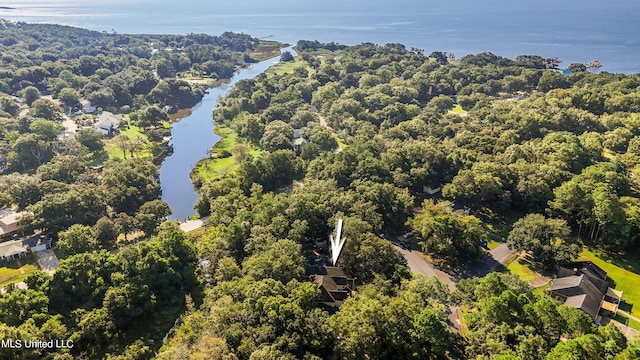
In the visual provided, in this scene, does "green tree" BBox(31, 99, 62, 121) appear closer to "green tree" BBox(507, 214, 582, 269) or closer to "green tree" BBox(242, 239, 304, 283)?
"green tree" BBox(242, 239, 304, 283)

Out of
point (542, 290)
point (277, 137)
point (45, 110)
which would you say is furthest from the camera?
point (45, 110)

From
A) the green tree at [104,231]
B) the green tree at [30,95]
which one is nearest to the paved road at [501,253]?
the green tree at [104,231]

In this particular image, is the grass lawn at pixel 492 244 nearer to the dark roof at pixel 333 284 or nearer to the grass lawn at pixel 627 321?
the grass lawn at pixel 627 321

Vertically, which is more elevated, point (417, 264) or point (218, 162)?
point (218, 162)

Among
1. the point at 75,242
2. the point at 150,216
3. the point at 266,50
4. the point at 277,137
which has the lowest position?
the point at 150,216

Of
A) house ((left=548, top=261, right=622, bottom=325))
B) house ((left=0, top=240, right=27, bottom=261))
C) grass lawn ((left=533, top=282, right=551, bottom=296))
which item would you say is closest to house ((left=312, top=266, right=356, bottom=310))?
grass lawn ((left=533, top=282, right=551, bottom=296))

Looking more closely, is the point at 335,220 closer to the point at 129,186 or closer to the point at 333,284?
the point at 333,284

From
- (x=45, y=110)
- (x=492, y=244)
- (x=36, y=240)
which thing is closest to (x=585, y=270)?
(x=492, y=244)
